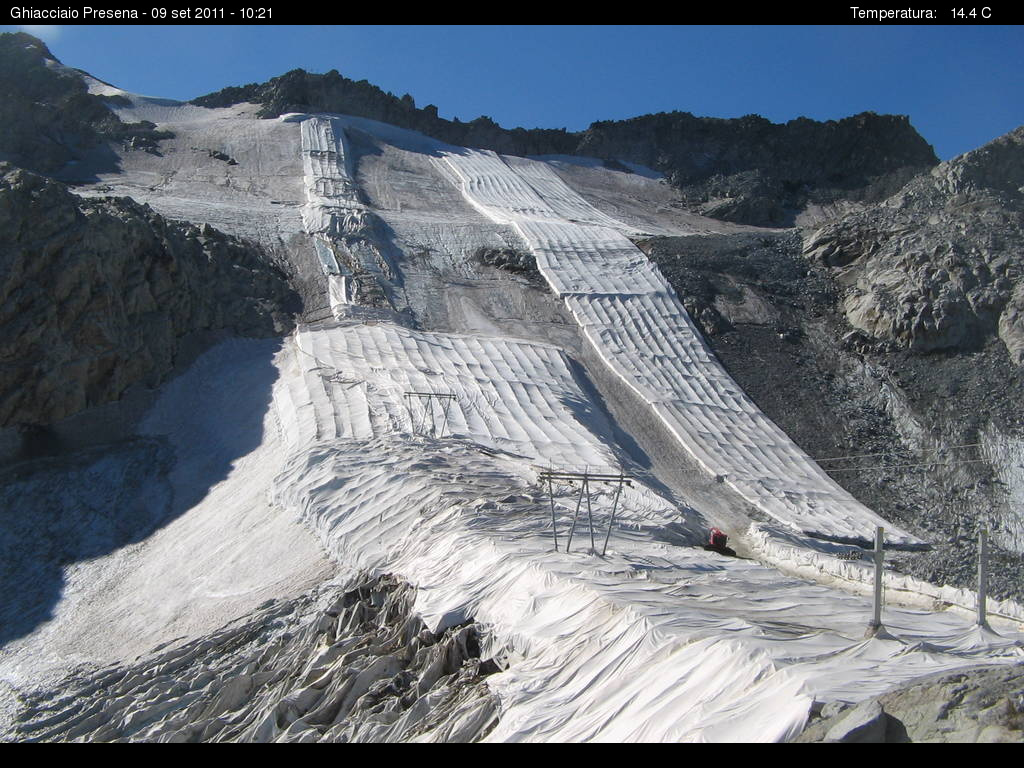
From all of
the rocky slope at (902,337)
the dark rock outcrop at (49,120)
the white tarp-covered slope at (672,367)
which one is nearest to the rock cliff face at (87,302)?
the white tarp-covered slope at (672,367)

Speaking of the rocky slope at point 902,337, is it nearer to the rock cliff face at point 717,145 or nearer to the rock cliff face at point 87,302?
the rock cliff face at point 717,145

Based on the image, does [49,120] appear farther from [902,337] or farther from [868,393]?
[902,337]

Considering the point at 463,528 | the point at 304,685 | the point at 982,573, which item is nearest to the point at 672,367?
the point at 463,528

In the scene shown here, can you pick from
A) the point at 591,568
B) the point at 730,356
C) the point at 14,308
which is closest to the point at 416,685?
the point at 591,568

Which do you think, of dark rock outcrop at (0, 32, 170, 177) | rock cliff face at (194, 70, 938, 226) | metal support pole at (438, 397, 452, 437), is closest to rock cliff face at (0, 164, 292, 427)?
metal support pole at (438, 397, 452, 437)

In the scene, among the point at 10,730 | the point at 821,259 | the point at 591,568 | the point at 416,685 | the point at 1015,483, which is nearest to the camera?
the point at 416,685

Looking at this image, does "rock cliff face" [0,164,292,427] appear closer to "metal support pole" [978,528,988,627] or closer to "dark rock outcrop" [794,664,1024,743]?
"metal support pole" [978,528,988,627]

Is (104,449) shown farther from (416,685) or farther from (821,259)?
(821,259)
